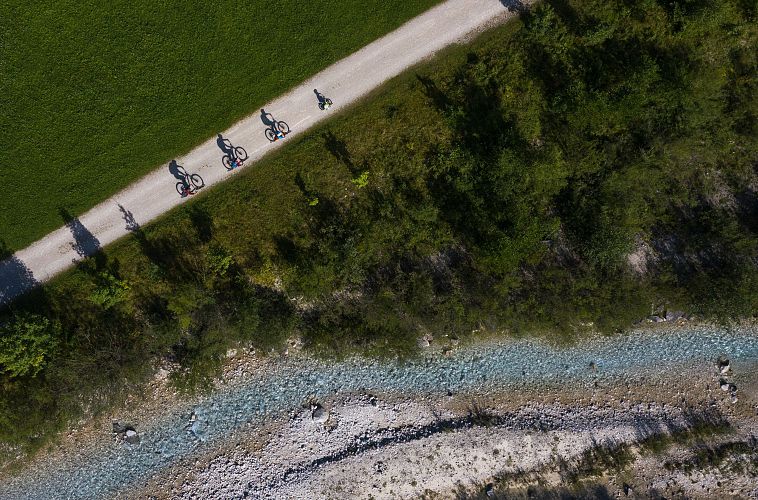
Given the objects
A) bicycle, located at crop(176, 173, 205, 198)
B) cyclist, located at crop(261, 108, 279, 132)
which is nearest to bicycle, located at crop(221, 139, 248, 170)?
bicycle, located at crop(176, 173, 205, 198)

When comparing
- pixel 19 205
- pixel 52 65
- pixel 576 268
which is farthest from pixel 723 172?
pixel 19 205

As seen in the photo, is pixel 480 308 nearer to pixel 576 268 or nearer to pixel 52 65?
pixel 576 268

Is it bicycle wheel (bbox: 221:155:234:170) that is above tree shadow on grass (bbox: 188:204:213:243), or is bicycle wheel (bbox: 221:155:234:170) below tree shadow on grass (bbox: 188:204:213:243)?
above

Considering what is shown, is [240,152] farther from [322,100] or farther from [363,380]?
[363,380]

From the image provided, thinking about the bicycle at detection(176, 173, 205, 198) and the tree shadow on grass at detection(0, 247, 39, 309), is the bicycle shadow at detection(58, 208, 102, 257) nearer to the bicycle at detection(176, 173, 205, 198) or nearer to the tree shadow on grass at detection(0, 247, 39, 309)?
the tree shadow on grass at detection(0, 247, 39, 309)

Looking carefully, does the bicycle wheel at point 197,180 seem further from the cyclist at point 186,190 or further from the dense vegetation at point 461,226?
the dense vegetation at point 461,226

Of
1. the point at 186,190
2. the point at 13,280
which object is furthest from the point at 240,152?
the point at 13,280

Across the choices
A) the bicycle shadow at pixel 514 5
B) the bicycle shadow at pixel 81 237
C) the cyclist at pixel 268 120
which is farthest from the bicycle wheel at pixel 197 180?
the bicycle shadow at pixel 514 5
